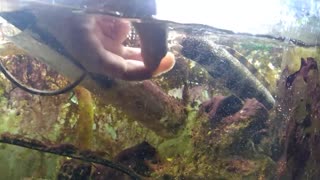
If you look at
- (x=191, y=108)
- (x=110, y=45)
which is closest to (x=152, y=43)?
(x=110, y=45)

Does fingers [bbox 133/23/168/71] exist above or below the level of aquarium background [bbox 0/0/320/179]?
above

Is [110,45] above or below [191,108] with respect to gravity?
above

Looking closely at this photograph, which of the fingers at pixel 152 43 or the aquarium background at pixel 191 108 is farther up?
the fingers at pixel 152 43

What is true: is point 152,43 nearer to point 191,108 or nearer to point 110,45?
point 110,45
